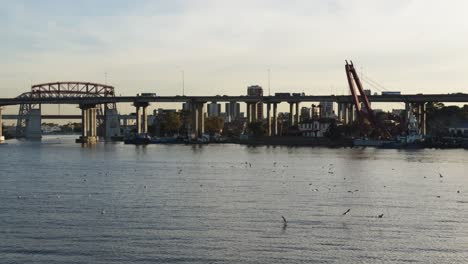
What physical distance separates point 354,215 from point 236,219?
643 centimetres

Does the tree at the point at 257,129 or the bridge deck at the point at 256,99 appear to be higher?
the bridge deck at the point at 256,99

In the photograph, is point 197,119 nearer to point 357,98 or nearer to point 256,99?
point 256,99

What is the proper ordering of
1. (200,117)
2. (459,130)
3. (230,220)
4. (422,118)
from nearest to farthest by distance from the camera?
1. (230,220)
2. (459,130)
3. (422,118)
4. (200,117)

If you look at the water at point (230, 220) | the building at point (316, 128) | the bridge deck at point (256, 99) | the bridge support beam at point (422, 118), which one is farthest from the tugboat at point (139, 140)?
the water at point (230, 220)

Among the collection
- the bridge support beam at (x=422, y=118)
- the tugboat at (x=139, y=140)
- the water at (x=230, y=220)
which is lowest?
the water at (x=230, y=220)

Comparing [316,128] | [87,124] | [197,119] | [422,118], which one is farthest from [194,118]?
[422,118]

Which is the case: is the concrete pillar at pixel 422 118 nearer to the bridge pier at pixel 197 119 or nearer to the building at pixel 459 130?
the building at pixel 459 130

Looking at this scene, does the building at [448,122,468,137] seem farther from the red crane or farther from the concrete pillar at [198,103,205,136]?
the concrete pillar at [198,103,205,136]

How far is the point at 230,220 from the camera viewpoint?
1361 inches

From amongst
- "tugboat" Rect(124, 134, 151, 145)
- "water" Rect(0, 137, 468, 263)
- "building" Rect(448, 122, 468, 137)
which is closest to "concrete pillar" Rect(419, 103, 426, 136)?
"building" Rect(448, 122, 468, 137)

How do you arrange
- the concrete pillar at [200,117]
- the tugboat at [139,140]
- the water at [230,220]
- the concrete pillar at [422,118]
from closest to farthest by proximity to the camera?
the water at [230,220]
the concrete pillar at [422,118]
the tugboat at [139,140]
the concrete pillar at [200,117]

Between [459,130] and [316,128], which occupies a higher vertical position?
[316,128]

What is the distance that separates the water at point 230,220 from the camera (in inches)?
1075

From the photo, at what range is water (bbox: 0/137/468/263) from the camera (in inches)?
1075
